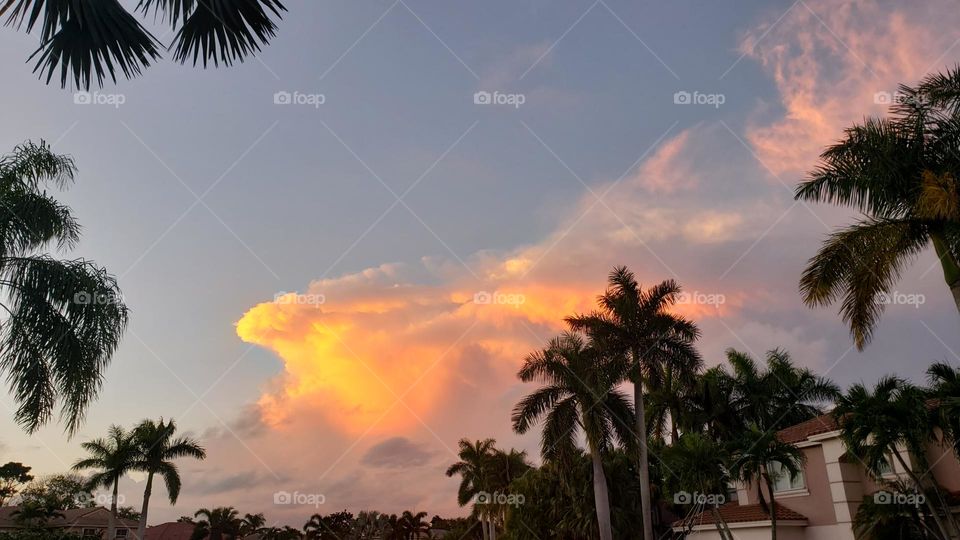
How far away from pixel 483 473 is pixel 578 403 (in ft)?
100

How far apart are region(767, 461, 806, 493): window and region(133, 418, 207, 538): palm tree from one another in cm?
4214

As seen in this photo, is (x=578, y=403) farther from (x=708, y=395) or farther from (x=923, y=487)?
(x=923, y=487)

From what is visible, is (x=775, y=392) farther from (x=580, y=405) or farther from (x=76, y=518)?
(x=76, y=518)

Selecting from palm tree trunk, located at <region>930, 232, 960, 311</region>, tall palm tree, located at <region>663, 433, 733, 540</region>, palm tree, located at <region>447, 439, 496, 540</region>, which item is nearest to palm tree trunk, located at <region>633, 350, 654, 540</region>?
tall palm tree, located at <region>663, 433, 733, 540</region>

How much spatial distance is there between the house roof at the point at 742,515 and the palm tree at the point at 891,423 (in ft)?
20.2

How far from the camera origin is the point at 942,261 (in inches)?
645

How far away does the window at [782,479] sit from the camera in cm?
2638

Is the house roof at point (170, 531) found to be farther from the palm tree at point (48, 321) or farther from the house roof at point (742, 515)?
the palm tree at point (48, 321)

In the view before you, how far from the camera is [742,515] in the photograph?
2834 centimetres

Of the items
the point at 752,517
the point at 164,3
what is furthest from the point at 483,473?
the point at 164,3

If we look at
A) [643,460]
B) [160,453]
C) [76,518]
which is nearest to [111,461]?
[160,453]

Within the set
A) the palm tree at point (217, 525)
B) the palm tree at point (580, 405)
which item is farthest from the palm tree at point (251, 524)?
the palm tree at point (580, 405)

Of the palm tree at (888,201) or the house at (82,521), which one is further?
the house at (82,521)

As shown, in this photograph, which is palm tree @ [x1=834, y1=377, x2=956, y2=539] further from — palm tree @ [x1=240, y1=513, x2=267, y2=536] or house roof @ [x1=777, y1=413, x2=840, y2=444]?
palm tree @ [x1=240, y1=513, x2=267, y2=536]
